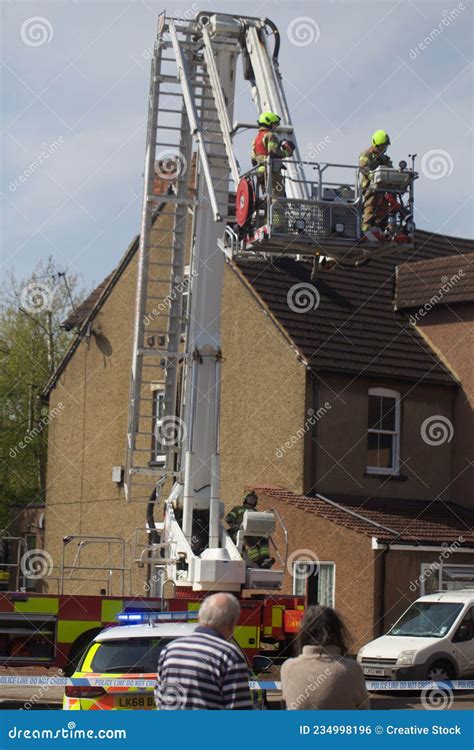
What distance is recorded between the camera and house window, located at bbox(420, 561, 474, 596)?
81.4 ft

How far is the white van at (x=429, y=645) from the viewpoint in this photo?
20375 millimetres

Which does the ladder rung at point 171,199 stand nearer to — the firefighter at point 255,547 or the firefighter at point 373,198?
the firefighter at point 373,198

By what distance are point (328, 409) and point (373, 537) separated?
12.3 ft

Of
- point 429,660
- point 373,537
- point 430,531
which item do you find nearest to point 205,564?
point 429,660

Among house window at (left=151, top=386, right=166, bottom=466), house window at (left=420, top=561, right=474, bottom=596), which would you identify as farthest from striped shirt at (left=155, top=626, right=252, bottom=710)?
house window at (left=420, top=561, right=474, bottom=596)

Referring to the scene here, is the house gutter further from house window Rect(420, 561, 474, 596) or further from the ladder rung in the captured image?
the ladder rung

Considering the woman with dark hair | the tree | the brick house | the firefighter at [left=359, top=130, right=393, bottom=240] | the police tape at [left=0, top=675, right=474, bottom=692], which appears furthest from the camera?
the tree

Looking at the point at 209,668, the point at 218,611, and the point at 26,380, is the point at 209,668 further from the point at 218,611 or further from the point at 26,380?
the point at 26,380

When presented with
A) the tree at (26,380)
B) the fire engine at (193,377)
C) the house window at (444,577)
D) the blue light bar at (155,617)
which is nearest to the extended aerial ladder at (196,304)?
the fire engine at (193,377)

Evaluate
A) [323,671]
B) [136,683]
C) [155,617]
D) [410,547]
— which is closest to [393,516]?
[410,547]

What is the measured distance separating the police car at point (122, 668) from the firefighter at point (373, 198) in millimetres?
6425

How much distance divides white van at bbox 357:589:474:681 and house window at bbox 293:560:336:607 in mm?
3480

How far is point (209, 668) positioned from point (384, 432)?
70.9 feet

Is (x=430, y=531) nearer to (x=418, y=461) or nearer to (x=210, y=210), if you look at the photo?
(x=418, y=461)
